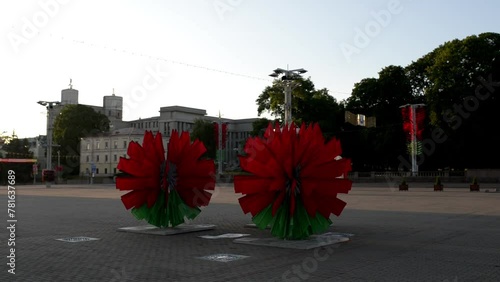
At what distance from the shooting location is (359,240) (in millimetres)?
13727

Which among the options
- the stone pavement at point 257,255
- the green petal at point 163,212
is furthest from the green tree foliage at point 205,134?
the green petal at point 163,212

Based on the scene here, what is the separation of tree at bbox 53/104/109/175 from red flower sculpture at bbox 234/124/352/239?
96.4 m

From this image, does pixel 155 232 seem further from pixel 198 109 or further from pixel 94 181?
pixel 198 109

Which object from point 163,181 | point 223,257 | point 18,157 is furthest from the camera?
point 18,157

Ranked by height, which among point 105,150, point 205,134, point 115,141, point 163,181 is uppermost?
point 205,134

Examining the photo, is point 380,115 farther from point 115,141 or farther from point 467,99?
point 115,141

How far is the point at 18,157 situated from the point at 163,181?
292 feet

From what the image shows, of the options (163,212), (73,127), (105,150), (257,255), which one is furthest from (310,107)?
(257,255)

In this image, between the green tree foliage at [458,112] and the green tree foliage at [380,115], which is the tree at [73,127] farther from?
the green tree foliage at [458,112]

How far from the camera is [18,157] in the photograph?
A: 95.6 metres

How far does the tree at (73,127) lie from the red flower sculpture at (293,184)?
316ft

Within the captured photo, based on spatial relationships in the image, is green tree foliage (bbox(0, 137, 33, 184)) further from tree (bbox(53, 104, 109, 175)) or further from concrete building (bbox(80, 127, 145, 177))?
concrete building (bbox(80, 127, 145, 177))

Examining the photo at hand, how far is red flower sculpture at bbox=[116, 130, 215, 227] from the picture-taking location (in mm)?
15633

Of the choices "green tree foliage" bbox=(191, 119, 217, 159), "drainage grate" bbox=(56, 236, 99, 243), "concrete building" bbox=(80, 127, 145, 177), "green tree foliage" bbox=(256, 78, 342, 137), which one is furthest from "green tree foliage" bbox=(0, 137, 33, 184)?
"drainage grate" bbox=(56, 236, 99, 243)
